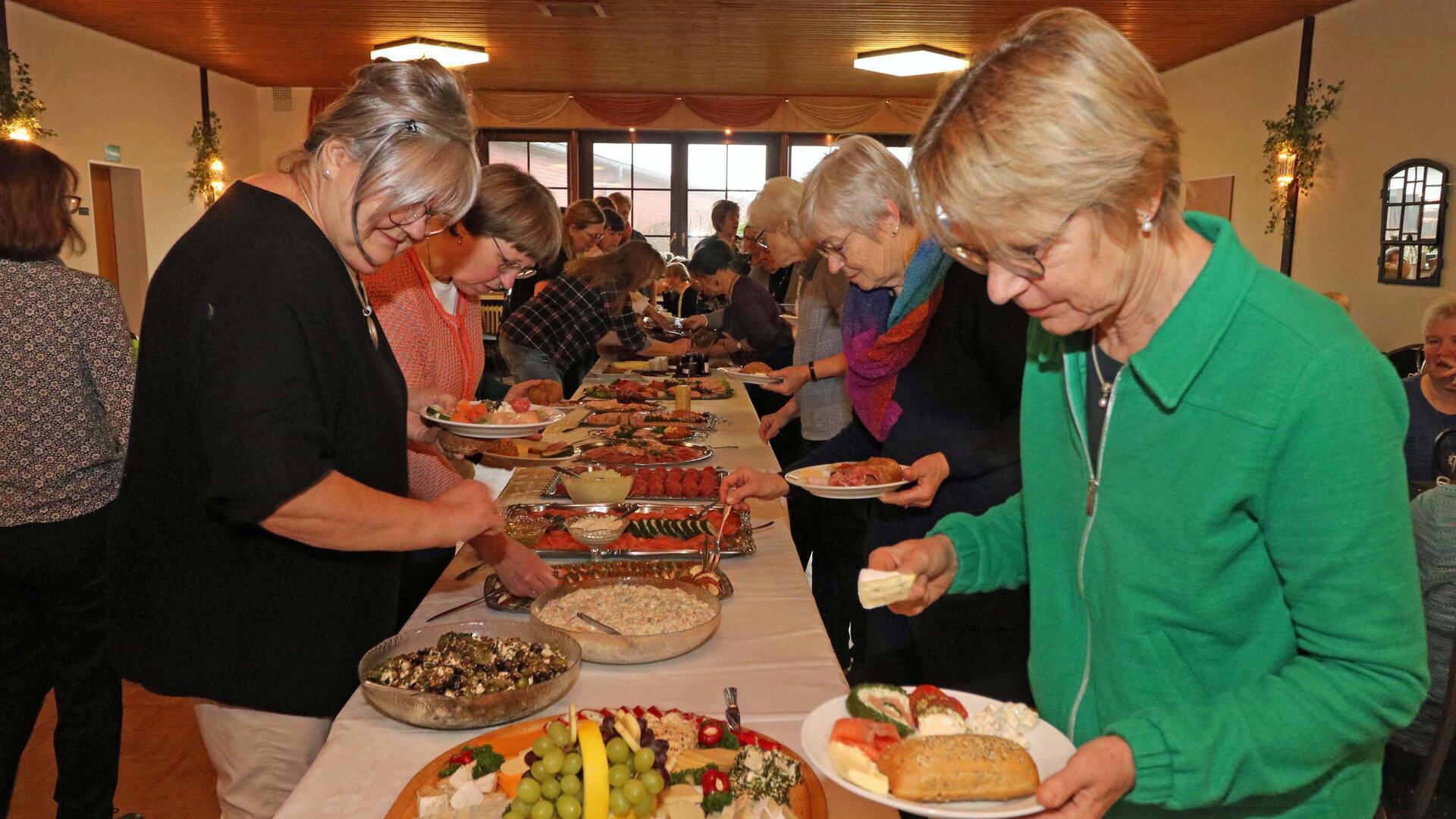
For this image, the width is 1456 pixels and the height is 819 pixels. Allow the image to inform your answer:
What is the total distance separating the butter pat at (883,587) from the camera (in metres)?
1.04

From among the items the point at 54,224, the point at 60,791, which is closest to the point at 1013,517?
the point at 54,224

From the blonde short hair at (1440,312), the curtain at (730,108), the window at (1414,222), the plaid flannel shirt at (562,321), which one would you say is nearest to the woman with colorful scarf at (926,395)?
the blonde short hair at (1440,312)

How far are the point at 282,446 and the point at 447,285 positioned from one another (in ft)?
3.98

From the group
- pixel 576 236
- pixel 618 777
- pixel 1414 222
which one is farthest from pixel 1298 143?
pixel 618 777

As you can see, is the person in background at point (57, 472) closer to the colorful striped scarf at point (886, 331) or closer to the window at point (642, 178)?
the colorful striped scarf at point (886, 331)

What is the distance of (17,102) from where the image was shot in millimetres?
6477

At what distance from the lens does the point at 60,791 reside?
2268 mm

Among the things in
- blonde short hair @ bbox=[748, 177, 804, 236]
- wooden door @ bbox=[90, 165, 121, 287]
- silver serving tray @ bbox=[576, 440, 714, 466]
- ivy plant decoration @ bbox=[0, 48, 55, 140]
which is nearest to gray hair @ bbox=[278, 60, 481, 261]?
silver serving tray @ bbox=[576, 440, 714, 466]

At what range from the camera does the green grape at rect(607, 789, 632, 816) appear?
991 millimetres

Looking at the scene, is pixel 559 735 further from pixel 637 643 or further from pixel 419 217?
pixel 419 217

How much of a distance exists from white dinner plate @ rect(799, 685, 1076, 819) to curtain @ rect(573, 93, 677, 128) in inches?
413

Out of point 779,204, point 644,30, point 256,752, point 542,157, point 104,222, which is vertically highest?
point 644,30

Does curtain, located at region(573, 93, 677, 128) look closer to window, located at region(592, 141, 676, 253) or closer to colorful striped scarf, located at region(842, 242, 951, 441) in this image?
window, located at region(592, 141, 676, 253)

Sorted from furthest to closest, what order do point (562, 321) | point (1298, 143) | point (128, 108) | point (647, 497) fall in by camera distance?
point (128, 108), point (1298, 143), point (562, 321), point (647, 497)
